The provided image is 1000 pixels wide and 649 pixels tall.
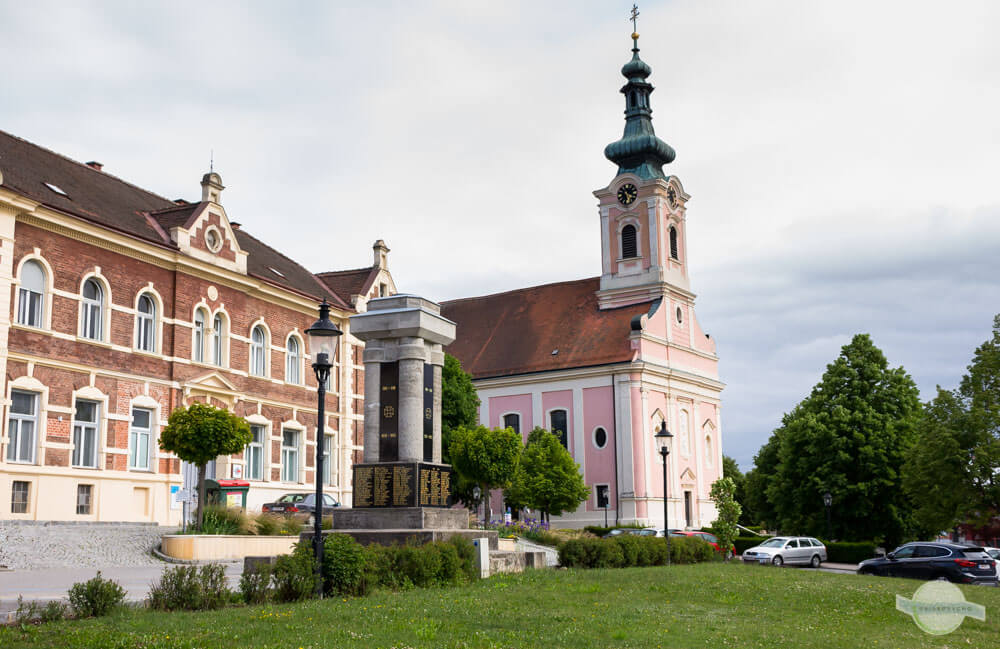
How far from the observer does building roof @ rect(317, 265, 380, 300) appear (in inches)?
1722

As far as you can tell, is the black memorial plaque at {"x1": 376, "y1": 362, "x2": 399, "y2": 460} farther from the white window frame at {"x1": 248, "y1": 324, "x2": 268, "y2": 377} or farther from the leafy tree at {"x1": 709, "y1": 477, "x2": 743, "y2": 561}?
the white window frame at {"x1": 248, "y1": 324, "x2": 268, "y2": 377}

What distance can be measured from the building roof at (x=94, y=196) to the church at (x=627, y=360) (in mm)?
22017

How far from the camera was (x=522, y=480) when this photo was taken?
4656cm

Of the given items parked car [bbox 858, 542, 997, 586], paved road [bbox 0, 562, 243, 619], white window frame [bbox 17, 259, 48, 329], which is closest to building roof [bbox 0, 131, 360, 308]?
white window frame [bbox 17, 259, 48, 329]

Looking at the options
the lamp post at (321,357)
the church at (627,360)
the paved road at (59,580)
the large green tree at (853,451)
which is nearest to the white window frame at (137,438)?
the paved road at (59,580)

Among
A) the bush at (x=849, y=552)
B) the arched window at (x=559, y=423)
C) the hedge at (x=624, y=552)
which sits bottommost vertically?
the bush at (x=849, y=552)

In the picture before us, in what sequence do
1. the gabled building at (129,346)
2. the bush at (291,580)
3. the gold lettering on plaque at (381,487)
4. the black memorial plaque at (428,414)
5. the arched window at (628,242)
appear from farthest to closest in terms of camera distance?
the arched window at (628,242) → the gabled building at (129,346) → the black memorial plaque at (428,414) → the gold lettering on plaque at (381,487) → the bush at (291,580)

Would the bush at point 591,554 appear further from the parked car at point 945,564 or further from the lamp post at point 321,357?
the lamp post at point 321,357

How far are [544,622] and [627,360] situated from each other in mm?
42822

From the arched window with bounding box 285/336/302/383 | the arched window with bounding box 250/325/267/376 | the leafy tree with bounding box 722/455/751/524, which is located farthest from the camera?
the leafy tree with bounding box 722/455/751/524

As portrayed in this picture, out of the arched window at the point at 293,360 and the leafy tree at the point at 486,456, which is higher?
the arched window at the point at 293,360

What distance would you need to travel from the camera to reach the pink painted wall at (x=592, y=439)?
5469cm

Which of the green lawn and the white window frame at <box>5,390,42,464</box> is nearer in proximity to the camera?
the green lawn

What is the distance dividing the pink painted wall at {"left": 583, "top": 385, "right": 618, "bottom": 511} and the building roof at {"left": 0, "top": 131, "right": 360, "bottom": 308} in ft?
71.7
